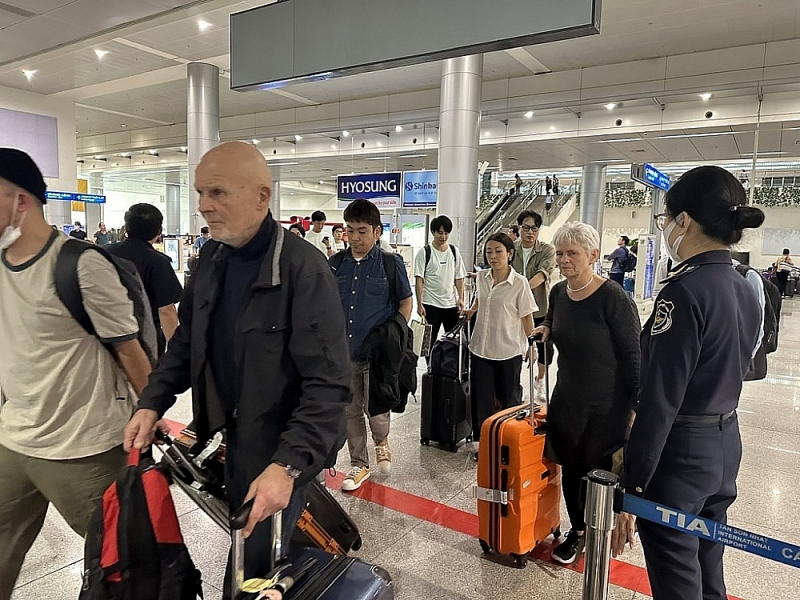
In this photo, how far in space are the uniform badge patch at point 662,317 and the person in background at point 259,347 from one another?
2.93 feet

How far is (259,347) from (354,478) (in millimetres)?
2160

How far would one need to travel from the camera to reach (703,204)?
1.61 meters

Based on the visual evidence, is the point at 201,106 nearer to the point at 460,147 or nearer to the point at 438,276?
the point at 460,147

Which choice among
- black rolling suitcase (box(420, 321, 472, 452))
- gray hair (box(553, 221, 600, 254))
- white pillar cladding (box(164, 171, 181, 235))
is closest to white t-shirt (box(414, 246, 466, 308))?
black rolling suitcase (box(420, 321, 472, 452))

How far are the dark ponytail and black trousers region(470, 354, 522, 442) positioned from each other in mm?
2119

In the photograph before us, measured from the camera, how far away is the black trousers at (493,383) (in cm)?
369

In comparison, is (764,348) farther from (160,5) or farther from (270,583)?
(160,5)

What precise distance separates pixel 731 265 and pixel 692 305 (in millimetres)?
209

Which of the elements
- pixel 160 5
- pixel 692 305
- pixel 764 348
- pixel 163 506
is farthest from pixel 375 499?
pixel 160 5

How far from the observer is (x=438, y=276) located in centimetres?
561

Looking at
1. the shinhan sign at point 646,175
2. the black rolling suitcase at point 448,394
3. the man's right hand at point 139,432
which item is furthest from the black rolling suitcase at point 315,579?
the shinhan sign at point 646,175

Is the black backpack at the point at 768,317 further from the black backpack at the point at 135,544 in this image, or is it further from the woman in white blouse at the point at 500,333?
the black backpack at the point at 135,544

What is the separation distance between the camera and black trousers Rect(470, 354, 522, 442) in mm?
3686

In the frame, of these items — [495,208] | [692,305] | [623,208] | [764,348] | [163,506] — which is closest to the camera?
[163,506]
